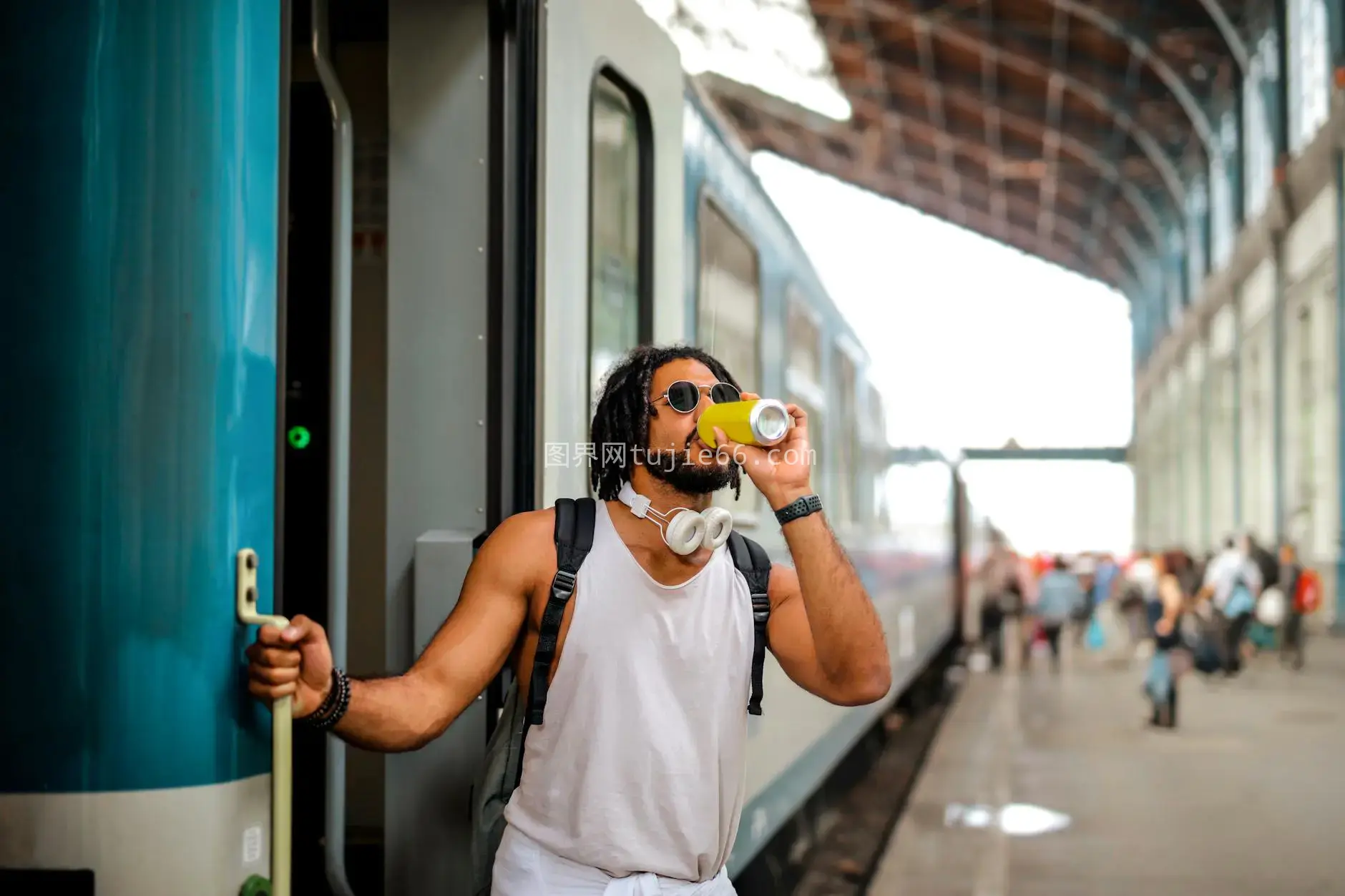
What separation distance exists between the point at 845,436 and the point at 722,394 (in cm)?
636

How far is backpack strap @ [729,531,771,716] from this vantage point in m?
2.55

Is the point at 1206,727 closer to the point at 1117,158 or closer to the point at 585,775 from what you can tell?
the point at 585,775

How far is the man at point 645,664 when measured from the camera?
7.76 ft

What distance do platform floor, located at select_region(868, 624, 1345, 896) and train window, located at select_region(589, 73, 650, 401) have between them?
455 cm

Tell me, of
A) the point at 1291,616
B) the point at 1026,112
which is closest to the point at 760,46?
the point at 1026,112

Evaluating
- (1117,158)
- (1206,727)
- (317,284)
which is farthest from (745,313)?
(1117,158)

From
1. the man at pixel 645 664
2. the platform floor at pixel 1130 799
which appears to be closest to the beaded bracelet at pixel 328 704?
the man at pixel 645 664

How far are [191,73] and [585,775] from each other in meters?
1.20

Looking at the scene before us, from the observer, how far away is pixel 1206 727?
1497cm

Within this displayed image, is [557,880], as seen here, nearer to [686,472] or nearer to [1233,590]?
[686,472]

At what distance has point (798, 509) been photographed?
234 centimetres

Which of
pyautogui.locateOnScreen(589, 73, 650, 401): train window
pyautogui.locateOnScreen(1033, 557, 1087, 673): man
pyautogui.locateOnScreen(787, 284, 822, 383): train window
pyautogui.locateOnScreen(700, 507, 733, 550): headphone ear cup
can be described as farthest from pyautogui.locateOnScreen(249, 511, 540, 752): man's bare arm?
pyautogui.locateOnScreen(1033, 557, 1087, 673): man

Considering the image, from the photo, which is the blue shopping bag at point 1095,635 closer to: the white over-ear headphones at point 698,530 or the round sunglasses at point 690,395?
the round sunglasses at point 690,395

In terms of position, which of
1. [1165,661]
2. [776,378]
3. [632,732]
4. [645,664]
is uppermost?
[776,378]
